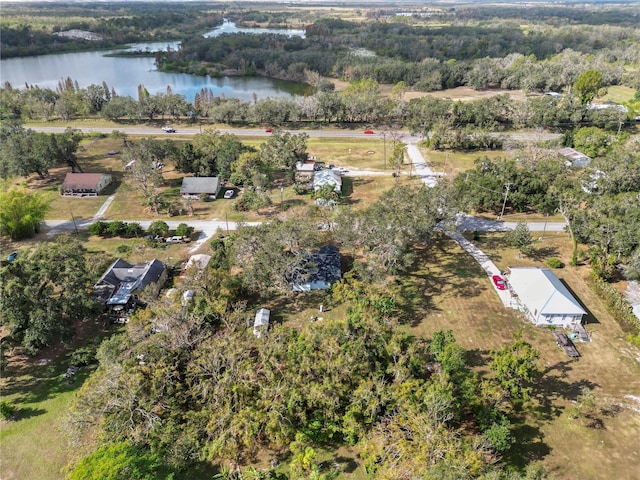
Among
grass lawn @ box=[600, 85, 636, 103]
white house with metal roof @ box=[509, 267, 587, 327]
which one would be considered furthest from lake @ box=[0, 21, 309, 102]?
white house with metal roof @ box=[509, 267, 587, 327]

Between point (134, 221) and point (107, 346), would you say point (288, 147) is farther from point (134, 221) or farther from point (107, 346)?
point (107, 346)

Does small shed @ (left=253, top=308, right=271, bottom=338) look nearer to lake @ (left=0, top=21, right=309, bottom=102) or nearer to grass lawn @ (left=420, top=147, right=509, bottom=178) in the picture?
grass lawn @ (left=420, top=147, right=509, bottom=178)

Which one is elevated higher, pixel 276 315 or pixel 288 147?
pixel 288 147

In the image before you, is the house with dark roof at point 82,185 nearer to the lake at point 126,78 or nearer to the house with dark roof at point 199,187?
the house with dark roof at point 199,187

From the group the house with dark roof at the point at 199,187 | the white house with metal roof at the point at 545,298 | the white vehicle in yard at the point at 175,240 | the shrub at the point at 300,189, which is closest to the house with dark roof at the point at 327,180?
the shrub at the point at 300,189

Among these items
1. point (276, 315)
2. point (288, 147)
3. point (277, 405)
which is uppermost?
point (288, 147)

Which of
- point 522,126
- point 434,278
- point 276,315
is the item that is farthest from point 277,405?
point 522,126
